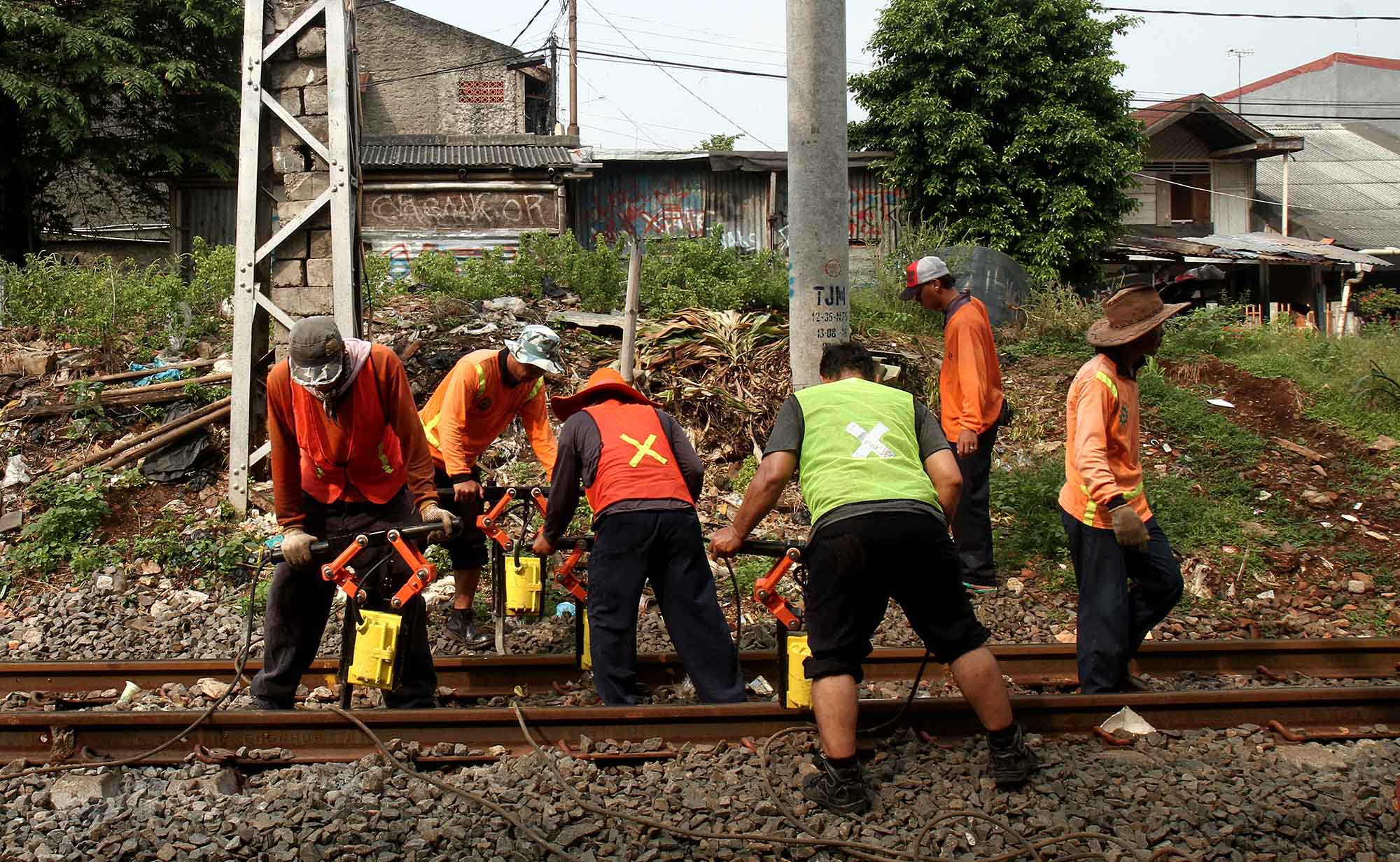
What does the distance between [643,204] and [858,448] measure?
16227 millimetres

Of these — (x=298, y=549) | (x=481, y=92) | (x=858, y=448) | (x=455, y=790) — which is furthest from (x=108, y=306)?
(x=481, y=92)

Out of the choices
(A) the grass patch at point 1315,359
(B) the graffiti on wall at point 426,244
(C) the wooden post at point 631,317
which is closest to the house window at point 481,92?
(B) the graffiti on wall at point 426,244

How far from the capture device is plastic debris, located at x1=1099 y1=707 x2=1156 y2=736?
181 inches

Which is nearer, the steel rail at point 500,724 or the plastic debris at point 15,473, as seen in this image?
the steel rail at point 500,724

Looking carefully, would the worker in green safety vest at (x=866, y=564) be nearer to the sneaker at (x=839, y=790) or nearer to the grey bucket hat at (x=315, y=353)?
the sneaker at (x=839, y=790)

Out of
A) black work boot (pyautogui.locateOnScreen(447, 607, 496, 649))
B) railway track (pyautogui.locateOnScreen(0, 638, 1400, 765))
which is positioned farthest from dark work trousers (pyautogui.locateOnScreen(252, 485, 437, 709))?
black work boot (pyautogui.locateOnScreen(447, 607, 496, 649))

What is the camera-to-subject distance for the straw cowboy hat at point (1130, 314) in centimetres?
495

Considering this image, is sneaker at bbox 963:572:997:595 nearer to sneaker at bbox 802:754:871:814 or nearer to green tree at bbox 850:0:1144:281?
sneaker at bbox 802:754:871:814

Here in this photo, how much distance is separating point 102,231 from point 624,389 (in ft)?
73.3

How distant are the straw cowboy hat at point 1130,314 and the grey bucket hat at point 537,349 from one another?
2896 millimetres

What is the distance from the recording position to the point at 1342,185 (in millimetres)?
30812

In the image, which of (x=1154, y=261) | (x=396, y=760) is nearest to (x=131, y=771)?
(x=396, y=760)

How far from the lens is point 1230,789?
4000 mm

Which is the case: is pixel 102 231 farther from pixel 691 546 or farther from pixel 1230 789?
pixel 1230 789
